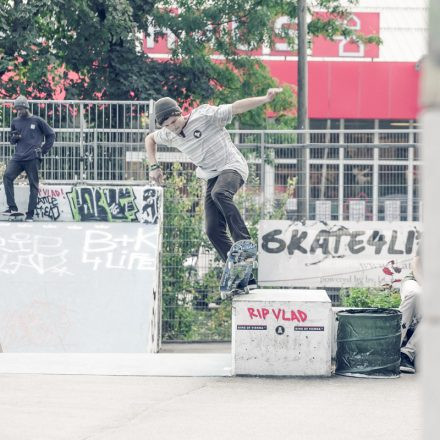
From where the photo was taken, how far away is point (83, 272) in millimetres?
13406

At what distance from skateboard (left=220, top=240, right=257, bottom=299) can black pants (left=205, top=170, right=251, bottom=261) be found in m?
0.11

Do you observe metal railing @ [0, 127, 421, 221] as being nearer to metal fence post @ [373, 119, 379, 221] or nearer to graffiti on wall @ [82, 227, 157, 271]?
metal fence post @ [373, 119, 379, 221]

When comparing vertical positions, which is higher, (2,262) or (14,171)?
(14,171)

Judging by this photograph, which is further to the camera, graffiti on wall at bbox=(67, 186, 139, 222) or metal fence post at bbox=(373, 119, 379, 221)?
graffiti on wall at bbox=(67, 186, 139, 222)

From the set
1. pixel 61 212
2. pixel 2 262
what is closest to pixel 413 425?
pixel 2 262

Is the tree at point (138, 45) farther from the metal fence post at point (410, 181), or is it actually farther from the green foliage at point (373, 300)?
the green foliage at point (373, 300)

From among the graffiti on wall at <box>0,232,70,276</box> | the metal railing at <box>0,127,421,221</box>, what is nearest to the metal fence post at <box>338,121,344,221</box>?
the metal railing at <box>0,127,421,221</box>

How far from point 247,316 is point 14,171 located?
7.20 meters

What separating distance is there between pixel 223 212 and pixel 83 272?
5.12 m

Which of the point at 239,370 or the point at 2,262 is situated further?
the point at 2,262

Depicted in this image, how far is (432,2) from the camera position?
5.67 ft

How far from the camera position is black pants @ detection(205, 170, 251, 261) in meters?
8.66

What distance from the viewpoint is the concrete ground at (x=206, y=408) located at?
5594 millimetres

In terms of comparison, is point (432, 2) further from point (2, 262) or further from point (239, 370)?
point (2, 262)
